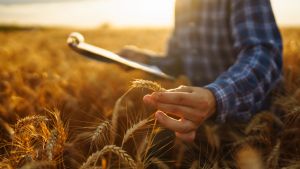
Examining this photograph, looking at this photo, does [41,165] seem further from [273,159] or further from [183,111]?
[273,159]

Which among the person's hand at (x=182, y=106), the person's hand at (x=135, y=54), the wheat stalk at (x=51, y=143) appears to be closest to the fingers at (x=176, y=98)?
the person's hand at (x=182, y=106)

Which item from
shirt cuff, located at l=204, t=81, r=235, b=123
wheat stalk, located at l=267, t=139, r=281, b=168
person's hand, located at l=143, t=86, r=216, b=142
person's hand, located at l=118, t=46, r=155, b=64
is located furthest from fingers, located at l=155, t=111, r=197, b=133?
person's hand, located at l=118, t=46, r=155, b=64

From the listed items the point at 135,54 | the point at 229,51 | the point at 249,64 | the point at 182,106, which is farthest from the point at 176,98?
the point at 135,54

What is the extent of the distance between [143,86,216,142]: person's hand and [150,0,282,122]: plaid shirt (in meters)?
A: 0.12

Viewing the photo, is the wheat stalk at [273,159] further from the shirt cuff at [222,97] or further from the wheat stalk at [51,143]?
the wheat stalk at [51,143]

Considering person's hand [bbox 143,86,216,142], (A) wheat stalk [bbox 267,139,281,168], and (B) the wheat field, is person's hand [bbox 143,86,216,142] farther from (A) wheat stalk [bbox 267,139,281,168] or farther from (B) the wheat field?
(A) wheat stalk [bbox 267,139,281,168]

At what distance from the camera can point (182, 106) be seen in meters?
1.26

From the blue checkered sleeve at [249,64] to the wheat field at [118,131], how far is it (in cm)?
10

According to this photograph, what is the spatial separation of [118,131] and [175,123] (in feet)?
1.86

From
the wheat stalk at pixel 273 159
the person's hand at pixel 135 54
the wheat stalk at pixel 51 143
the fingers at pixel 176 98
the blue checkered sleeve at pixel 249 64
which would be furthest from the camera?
the person's hand at pixel 135 54

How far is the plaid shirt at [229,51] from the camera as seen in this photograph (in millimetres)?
1552

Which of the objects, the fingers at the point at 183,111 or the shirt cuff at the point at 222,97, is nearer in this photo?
the fingers at the point at 183,111

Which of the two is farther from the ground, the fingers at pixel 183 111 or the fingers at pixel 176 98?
the fingers at pixel 176 98

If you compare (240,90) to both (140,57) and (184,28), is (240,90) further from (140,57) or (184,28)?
(140,57)
